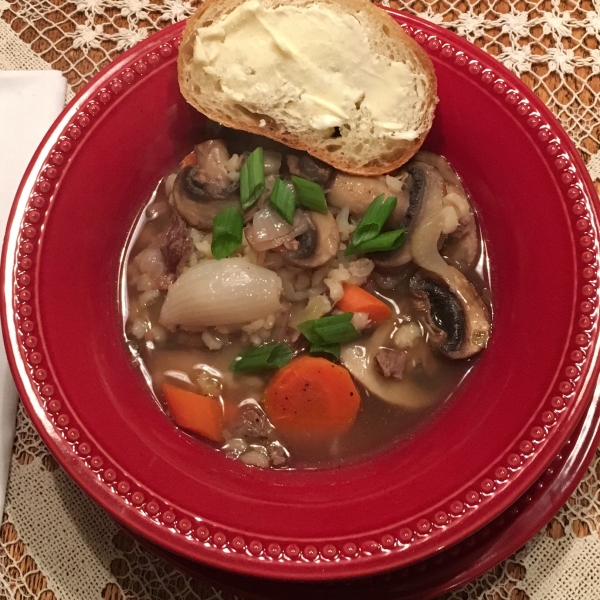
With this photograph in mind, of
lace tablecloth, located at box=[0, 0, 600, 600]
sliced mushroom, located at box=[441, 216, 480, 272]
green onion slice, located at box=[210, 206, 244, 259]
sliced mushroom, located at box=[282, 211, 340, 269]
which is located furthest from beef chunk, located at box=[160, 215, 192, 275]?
sliced mushroom, located at box=[441, 216, 480, 272]

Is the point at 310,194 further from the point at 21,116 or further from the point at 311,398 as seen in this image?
the point at 21,116

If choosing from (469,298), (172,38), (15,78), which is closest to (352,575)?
(469,298)

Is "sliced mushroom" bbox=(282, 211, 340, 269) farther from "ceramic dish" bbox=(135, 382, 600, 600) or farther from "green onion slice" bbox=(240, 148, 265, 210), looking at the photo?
"ceramic dish" bbox=(135, 382, 600, 600)

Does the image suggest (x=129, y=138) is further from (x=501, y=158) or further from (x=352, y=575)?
(x=352, y=575)

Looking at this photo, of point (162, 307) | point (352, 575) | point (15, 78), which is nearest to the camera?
point (352, 575)

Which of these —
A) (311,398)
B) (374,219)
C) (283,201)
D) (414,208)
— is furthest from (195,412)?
(414,208)

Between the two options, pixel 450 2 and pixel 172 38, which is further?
pixel 450 2
